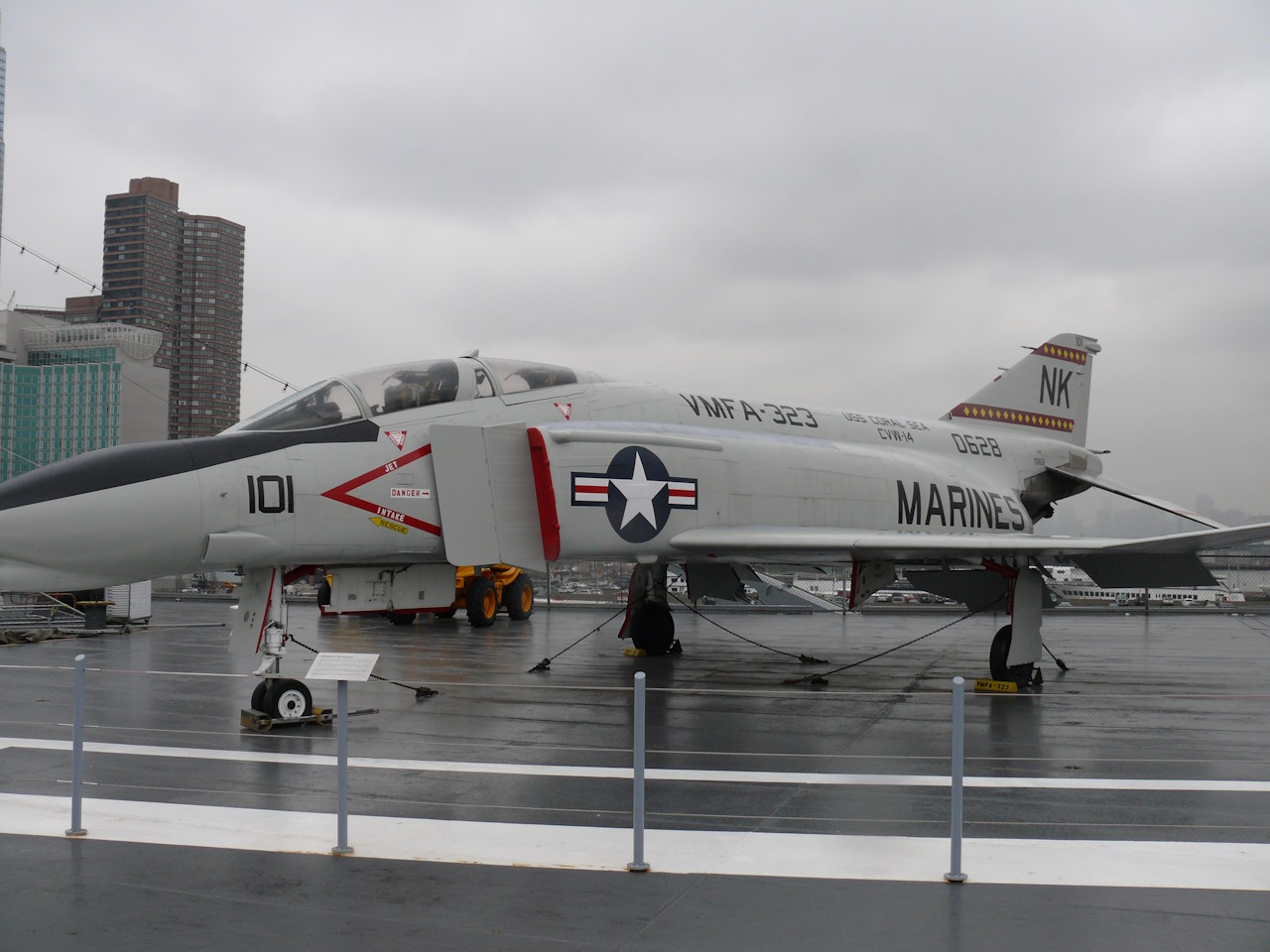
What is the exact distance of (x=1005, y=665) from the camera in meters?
12.0

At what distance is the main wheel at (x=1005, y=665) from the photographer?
39.1 ft

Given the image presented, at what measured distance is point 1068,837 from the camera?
217 inches

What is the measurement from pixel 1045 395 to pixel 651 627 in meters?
9.06

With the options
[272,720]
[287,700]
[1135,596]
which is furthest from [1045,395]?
[1135,596]

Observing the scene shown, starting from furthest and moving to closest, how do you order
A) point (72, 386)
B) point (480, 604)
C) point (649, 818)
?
1. point (72, 386)
2. point (480, 604)
3. point (649, 818)

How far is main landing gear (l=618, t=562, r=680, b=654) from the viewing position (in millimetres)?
15312

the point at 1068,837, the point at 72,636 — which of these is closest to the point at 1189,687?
the point at 1068,837

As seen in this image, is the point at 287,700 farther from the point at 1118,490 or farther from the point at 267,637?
the point at 1118,490

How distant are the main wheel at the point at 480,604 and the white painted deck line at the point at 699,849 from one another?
50.7 feet

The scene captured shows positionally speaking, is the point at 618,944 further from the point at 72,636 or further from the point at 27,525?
the point at 72,636

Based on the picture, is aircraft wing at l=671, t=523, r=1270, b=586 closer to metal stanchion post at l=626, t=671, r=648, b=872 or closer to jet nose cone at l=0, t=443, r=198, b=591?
jet nose cone at l=0, t=443, r=198, b=591

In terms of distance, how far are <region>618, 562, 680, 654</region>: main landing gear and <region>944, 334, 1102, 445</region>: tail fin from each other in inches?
258

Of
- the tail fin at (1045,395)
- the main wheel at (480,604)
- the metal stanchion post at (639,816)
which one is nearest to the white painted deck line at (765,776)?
the metal stanchion post at (639,816)

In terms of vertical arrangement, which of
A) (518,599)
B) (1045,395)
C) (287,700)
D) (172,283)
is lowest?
(518,599)
